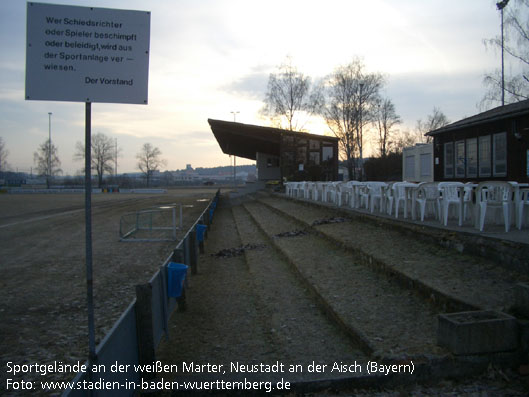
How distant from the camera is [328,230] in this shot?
9047 millimetres

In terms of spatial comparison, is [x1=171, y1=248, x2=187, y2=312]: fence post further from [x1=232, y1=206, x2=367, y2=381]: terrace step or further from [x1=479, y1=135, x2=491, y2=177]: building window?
[x1=479, y1=135, x2=491, y2=177]: building window

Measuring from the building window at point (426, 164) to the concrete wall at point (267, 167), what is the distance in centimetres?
1866

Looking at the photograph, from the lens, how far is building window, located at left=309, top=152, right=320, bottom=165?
29406mm

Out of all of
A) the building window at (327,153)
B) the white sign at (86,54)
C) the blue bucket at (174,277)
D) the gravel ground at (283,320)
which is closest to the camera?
the white sign at (86,54)

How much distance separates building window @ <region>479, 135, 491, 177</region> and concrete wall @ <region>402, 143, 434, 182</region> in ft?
18.1

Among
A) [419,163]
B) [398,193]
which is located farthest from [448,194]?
[419,163]

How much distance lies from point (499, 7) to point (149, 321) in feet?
73.8

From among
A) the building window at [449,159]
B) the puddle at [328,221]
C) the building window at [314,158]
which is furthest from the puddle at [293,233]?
the building window at [314,158]

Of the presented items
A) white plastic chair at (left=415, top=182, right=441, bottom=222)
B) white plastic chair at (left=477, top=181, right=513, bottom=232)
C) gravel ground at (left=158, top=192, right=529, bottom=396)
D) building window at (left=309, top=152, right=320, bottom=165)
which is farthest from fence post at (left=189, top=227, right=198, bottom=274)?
building window at (left=309, top=152, right=320, bottom=165)

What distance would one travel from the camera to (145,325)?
373cm

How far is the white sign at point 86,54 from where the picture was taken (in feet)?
9.34

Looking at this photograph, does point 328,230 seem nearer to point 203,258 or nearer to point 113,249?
point 203,258

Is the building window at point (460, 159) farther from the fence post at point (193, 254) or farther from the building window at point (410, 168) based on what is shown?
the fence post at point (193, 254)

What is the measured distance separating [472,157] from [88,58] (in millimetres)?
14808
